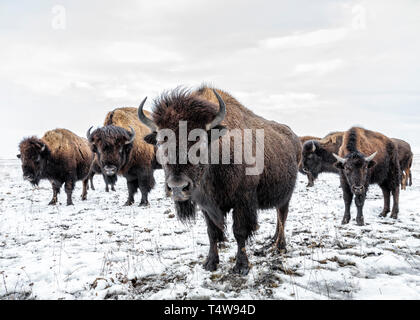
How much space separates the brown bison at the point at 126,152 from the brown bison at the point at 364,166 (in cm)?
612

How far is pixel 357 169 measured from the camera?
666cm

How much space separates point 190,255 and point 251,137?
224 centimetres

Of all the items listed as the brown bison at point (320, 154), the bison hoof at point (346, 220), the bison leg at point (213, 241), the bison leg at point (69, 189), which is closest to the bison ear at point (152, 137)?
the bison leg at point (213, 241)

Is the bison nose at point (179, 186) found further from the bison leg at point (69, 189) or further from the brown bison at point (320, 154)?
the brown bison at point (320, 154)

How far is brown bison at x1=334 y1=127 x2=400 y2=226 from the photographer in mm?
6660

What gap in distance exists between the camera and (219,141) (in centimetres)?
353

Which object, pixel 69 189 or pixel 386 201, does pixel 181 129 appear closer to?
pixel 386 201

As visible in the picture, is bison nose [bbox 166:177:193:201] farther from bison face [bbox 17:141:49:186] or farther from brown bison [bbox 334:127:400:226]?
bison face [bbox 17:141:49:186]

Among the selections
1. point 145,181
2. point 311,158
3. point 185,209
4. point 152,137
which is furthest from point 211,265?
point 311,158

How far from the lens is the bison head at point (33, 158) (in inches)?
352

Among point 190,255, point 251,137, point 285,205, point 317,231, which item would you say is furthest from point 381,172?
point 190,255

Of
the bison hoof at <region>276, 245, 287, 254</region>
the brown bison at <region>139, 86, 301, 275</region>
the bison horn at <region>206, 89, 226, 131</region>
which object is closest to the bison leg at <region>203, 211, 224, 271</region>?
the brown bison at <region>139, 86, 301, 275</region>

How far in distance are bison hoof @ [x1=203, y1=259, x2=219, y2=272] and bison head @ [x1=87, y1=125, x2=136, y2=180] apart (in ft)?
16.8

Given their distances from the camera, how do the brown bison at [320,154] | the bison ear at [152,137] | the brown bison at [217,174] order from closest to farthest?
the brown bison at [217,174], the bison ear at [152,137], the brown bison at [320,154]
